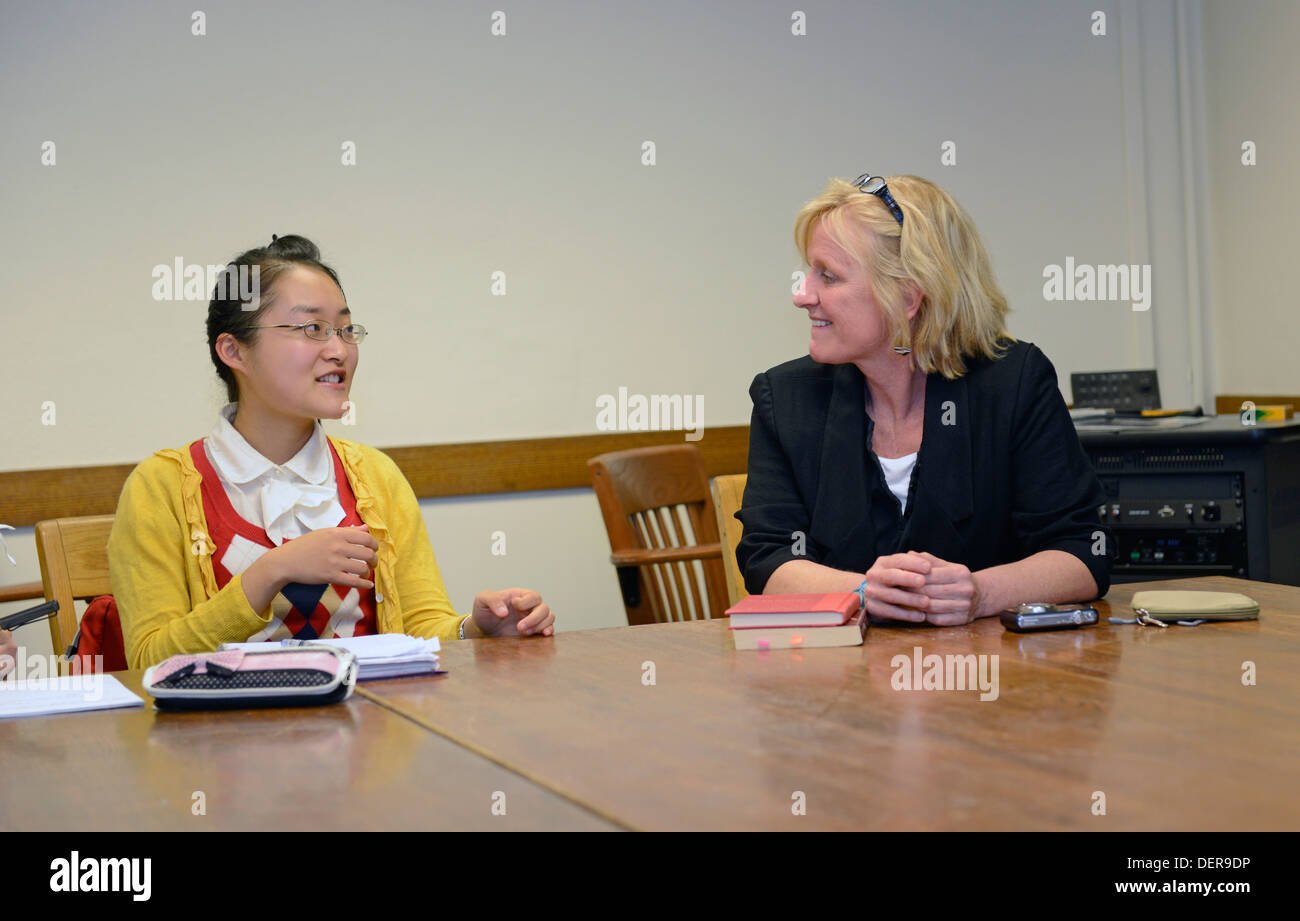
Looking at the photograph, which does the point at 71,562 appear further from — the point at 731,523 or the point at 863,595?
the point at 863,595

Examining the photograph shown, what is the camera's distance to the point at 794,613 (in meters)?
1.73

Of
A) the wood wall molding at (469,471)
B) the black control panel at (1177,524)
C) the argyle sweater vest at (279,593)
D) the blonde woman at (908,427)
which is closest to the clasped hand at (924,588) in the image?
the blonde woman at (908,427)

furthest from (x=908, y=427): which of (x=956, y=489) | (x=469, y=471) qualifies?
(x=469, y=471)

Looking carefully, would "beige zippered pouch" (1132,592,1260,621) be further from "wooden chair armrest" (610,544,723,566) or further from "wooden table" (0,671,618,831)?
"wooden chair armrest" (610,544,723,566)

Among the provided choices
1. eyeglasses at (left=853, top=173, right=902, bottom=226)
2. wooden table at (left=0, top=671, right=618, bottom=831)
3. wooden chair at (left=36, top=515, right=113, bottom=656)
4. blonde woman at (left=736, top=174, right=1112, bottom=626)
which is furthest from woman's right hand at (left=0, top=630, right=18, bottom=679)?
eyeglasses at (left=853, top=173, right=902, bottom=226)

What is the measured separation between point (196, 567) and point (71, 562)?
1.07 ft

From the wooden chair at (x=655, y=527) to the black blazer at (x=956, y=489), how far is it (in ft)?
2.67

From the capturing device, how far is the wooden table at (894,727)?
41.0 inches

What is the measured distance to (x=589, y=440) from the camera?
3967mm

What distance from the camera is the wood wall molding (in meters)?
3.38

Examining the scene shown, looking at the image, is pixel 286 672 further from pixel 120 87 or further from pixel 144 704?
pixel 120 87

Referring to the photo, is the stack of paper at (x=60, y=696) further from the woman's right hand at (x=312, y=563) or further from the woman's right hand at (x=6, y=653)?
the woman's right hand at (x=312, y=563)

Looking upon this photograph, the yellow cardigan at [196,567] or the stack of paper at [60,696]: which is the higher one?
the yellow cardigan at [196,567]
